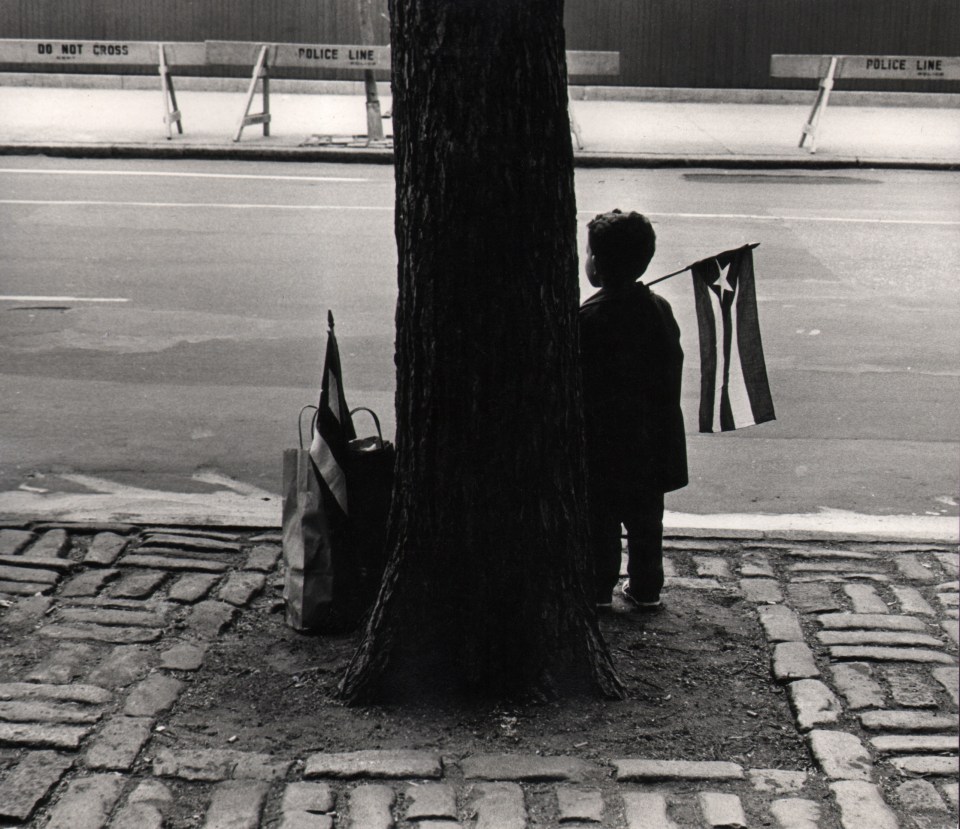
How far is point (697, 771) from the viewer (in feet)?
11.9

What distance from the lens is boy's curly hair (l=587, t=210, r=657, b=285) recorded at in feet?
14.5

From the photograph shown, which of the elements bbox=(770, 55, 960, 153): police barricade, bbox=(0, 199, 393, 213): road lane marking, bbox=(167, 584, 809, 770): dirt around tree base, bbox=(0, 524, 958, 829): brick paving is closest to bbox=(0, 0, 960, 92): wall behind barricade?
bbox=(770, 55, 960, 153): police barricade

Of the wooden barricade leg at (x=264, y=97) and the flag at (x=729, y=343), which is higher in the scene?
the wooden barricade leg at (x=264, y=97)

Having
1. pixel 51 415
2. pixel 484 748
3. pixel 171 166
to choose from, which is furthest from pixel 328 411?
pixel 171 166

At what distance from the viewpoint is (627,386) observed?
4504 mm

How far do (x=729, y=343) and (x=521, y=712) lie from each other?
5.03ft

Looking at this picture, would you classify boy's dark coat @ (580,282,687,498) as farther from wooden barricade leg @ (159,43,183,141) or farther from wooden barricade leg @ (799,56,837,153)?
wooden barricade leg @ (159,43,183,141)

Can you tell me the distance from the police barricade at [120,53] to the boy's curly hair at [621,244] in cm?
1433

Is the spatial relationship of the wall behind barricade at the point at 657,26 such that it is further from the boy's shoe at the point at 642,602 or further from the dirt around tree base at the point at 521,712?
the dirt around tree base at the point at 521,712

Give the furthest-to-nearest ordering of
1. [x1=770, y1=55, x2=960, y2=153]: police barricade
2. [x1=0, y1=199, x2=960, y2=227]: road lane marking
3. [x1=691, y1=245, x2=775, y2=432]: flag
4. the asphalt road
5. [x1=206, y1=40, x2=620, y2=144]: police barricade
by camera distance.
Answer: [x1=770, y1=55, x2=960, y2=153]: police barricade
[x1=206, y1=40, x2=620, y2=144]: police barricade
[x1=0, y1=199, x2=960, y2=227]: road lane marking
the asphalt road
[x1=691, y1=245, x2=775, y2=432]: flag

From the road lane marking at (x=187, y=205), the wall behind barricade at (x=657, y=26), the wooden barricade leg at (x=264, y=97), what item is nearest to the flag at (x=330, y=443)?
the road lane marking at (x=187, y=205)

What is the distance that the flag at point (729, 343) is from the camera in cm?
461

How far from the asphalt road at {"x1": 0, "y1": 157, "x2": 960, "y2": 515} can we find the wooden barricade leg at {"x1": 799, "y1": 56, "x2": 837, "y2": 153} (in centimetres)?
240

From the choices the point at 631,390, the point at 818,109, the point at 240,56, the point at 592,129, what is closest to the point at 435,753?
the point at 631,390
